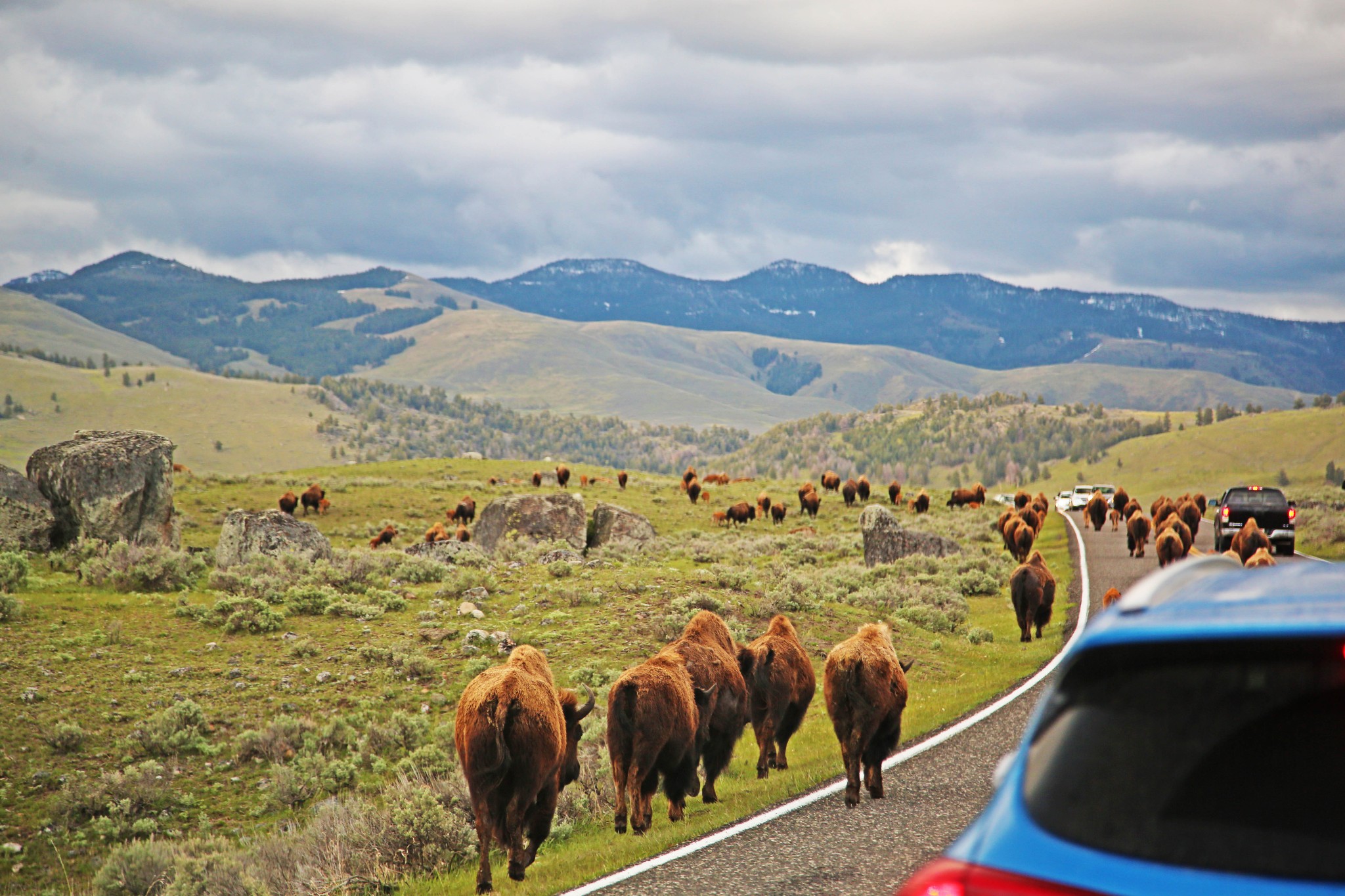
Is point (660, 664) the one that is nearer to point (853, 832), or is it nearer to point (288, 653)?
point (853, 832)

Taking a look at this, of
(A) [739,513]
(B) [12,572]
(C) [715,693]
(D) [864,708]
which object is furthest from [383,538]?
(D) [864,708]

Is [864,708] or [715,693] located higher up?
[864,708]

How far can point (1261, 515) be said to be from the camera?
29.9m

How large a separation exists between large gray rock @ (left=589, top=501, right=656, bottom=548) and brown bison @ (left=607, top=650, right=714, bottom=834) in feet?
84.3

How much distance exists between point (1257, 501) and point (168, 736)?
2904cm

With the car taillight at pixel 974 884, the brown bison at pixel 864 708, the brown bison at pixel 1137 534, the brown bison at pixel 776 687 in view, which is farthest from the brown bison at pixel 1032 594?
the car taillight at pixel 974 884

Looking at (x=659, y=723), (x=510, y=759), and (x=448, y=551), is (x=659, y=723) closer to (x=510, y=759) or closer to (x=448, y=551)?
(x=510, y=759)

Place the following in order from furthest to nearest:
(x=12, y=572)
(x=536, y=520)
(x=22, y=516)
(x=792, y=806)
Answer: (x=536, y=520)
(x=22, y=516)
(x=12, y=572)
(x=792, y=806)

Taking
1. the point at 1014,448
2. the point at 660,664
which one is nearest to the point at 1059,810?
the point at 660,664

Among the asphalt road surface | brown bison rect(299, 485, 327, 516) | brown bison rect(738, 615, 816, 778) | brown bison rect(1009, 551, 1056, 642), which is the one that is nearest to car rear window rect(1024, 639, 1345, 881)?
the asphalt road surface

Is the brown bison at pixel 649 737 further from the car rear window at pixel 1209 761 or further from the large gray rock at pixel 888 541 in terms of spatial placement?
the large gray rock at pixel 888 541

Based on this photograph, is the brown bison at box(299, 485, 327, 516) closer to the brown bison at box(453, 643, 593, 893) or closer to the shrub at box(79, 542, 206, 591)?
the shrub at box(79, 542, 206, 591)

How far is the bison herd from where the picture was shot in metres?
7.86

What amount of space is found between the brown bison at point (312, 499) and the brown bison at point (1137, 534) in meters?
32.7
